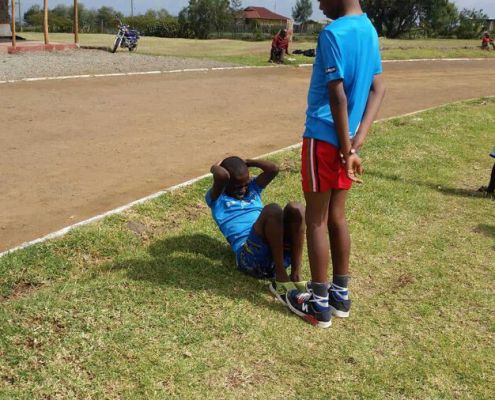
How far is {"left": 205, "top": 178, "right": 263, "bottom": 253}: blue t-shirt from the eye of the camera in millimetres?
3934

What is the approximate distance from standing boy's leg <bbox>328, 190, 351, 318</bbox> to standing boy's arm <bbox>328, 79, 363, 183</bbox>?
0.27 m

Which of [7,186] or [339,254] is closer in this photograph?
[339,254]

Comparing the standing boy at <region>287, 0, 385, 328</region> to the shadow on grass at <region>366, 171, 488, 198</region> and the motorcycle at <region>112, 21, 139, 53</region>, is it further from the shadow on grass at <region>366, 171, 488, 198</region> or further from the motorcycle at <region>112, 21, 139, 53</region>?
the motorcycle at <region>112, 21, 139, 53</region>

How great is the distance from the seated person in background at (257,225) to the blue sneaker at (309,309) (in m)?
0.10

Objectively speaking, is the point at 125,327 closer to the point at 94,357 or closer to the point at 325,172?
the point at 94,357

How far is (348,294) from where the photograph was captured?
3.78 meters

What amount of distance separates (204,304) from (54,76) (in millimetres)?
11151

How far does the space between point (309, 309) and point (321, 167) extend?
861 millimetres

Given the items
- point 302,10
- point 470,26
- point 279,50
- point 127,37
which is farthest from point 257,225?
point 302,10

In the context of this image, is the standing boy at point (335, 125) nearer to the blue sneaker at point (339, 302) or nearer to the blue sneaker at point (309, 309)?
the blue sneaker at point (309, 309)

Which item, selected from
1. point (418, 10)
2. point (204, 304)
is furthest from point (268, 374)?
point (418, 10)

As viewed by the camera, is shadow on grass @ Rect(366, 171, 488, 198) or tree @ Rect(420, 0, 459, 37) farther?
tree @ Rect(420, 0, 459, 37)

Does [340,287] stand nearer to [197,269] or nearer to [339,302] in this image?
[339,302]

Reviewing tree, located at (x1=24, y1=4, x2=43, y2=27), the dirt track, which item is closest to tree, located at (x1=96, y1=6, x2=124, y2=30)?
tree, located at (x1=24, y1=4, x2=43, y2=27)
